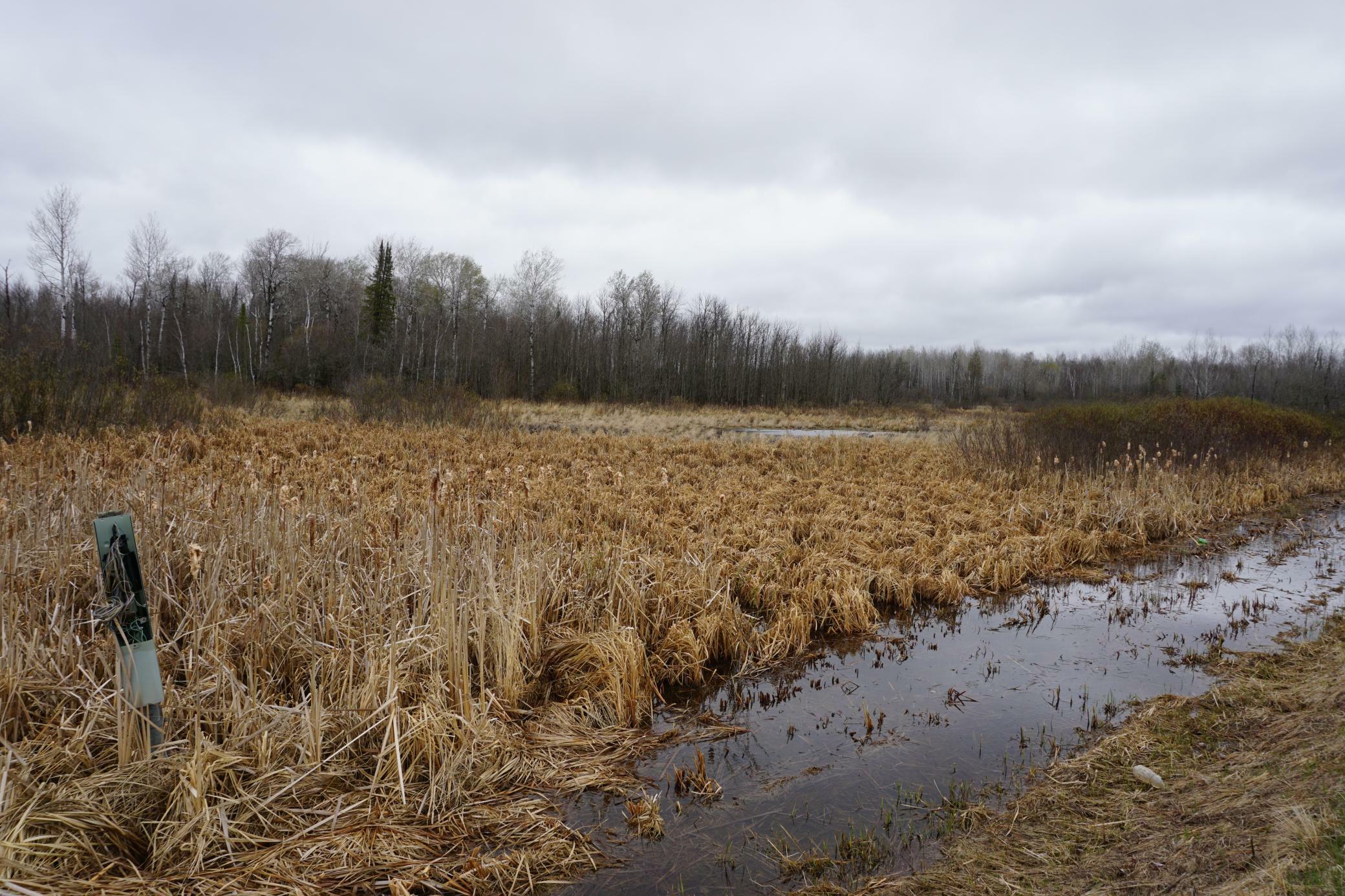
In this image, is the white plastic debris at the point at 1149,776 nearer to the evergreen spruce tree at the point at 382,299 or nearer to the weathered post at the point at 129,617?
the weathered post at the point at 129,617

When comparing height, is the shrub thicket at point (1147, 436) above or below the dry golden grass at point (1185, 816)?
above

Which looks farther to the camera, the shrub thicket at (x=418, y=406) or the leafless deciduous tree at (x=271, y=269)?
the leafless deciduous tree at (x=271, y=269)

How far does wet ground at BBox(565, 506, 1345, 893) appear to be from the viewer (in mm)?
3168

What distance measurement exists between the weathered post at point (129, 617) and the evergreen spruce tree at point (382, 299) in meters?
45.1

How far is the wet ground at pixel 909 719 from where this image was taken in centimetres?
317

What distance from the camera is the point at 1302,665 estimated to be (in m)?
5.10

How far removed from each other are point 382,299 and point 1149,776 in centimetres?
4858

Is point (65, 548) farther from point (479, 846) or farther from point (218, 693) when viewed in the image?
point (479, 846)

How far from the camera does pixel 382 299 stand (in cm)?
4559

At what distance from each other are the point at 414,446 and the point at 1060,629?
35.7 feet

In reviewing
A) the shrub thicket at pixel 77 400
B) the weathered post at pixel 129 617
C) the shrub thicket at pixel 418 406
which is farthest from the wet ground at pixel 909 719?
the shrub thicket at pixel 418 406

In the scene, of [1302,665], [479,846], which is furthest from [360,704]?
[1302,665]

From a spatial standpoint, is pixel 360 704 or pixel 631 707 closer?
pixel 360 704

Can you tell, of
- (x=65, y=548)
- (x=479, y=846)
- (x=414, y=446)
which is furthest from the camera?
(x=414, y=446)
